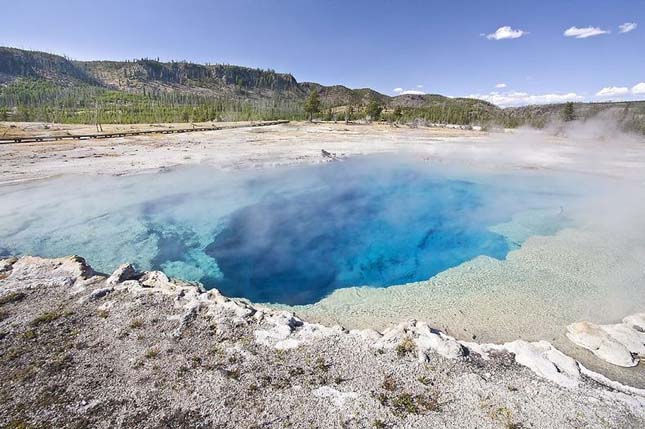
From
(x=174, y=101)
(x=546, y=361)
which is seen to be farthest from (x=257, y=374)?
(x=174, y=101)

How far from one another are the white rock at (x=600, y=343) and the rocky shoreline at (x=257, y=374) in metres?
0.93

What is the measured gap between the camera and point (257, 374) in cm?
599

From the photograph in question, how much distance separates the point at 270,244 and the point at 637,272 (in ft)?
41.4

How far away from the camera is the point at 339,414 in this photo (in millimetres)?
5230

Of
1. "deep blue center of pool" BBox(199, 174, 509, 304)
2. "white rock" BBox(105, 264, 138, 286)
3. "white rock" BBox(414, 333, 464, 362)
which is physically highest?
"white rock" BBox(105, 264, 138, 286)

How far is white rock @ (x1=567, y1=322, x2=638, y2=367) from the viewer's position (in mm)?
6648

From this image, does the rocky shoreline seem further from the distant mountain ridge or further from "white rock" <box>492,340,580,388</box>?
the distant mountain ridge

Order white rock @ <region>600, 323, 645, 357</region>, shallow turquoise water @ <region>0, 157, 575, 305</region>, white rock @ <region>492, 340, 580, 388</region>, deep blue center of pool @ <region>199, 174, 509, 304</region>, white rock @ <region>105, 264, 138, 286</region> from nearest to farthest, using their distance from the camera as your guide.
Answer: white rock @ <region>492, 340, 580, 388</region>, white rock @ <region>600, 323, 645, 357</region>, white rock @ <region>105, 264, 138, 286</region>, deep blue center of pool @ <region>199, 174, 509, 304</region>, shallow turquoise water @ <region>0, 157, 575, 305</region>

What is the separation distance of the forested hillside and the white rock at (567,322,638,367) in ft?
219

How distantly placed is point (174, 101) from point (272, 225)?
381 feet

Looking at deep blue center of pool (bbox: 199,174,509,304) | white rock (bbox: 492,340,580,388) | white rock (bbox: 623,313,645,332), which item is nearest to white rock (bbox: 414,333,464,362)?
white rock (bbox: 492,340,580,388)

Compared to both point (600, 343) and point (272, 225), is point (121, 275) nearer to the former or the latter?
point (272, 225)

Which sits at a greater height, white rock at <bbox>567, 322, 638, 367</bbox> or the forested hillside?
the forested hillside

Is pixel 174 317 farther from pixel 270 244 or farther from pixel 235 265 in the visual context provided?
pixel 270 244
